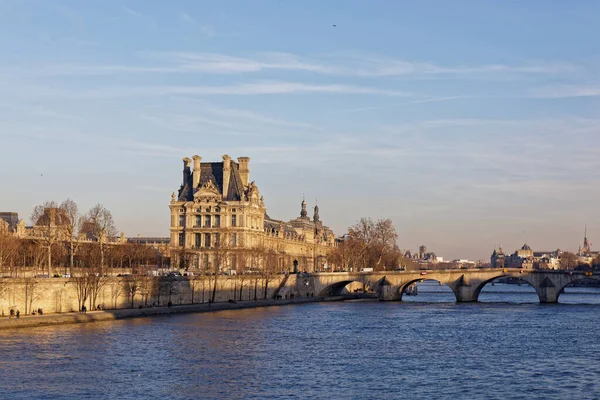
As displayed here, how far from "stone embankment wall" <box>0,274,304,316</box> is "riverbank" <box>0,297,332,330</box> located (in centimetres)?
200

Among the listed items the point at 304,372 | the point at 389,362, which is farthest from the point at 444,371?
the point at 304,372

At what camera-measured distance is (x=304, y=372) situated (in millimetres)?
51719

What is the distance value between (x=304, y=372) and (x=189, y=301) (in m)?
50.1

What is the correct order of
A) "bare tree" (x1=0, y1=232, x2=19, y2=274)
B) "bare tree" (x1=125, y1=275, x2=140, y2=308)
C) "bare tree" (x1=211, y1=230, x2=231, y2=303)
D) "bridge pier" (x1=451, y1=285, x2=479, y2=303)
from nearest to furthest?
"bare tree" (x1=125, y1=275, x2=140, y2=308) → "bare tree" (x1=0, y1=232, x2=19, y2=274) → "bare tree" (x1=211, y1=230, x2=231, y2=303) → "bridge pier" (x1=451, y1=285, x2=479, y2=303)

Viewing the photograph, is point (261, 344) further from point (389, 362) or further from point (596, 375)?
point (596, 375)

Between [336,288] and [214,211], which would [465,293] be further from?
[214,211]

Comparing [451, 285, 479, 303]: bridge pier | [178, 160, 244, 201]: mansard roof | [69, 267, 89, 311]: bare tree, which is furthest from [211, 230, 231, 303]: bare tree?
[451, 285, 479, 303]: bridge pier

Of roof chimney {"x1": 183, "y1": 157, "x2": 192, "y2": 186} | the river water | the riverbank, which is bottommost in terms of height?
the river water

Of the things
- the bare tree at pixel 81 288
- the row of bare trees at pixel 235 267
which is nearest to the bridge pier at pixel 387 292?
the row of bare trees at pixel 235 267

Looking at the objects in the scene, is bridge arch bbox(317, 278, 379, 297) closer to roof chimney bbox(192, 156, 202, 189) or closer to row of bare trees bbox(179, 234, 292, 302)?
row of bare trees bbox(179, 234, 292, 302)

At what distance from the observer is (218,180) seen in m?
149

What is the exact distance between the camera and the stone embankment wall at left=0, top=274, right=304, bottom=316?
75.4 meters

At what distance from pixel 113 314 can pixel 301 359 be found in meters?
27.6

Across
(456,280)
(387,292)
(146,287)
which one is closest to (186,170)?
(387,292)
